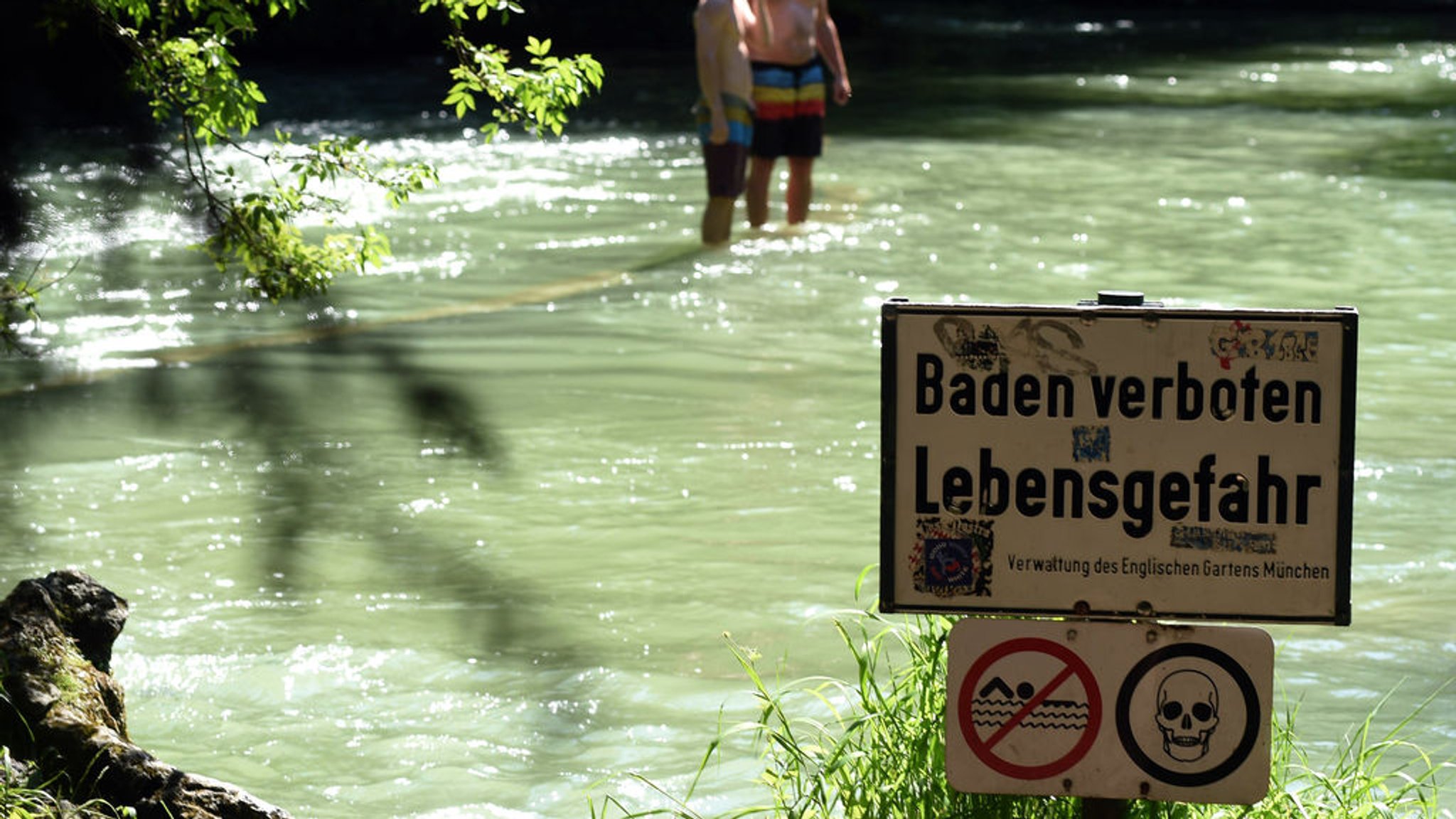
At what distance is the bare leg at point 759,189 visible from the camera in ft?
40.2

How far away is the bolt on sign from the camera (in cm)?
297

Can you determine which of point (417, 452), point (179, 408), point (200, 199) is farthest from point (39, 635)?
point (200, 199)

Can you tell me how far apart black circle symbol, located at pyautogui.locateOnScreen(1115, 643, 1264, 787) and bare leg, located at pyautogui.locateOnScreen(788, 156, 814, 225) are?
9444 millimetres

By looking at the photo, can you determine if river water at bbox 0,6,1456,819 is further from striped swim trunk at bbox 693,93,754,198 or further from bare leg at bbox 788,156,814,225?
striped swim trunk at bbox 693,93,754,198

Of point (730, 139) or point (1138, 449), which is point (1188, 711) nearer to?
point (1138, 449)

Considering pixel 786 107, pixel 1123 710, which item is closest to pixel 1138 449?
pixel 1123 710

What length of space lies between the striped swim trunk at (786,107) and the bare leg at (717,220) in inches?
15.5

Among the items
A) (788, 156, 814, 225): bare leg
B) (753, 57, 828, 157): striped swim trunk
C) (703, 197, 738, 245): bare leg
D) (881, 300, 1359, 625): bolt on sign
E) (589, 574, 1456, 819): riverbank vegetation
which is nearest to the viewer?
(881, 300, 1359, 625): bolt on sign

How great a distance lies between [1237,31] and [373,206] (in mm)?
22448

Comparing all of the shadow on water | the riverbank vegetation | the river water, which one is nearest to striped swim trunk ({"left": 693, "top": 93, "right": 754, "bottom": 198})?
the river water

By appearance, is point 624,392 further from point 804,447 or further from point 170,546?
point 170,546

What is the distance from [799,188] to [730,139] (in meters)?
1.37

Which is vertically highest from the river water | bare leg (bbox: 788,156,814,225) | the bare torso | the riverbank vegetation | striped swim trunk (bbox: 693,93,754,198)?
the bare torso

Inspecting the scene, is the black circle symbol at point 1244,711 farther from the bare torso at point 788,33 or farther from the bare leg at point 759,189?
the bare leg at point 759,189
